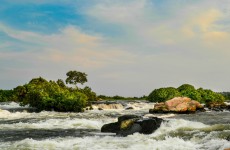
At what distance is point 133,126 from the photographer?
2356 centimetres

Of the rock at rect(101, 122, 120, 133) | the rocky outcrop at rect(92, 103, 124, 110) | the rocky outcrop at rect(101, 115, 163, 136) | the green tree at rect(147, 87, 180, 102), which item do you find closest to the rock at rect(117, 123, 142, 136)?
the rocky outcrop at rect(101, 115, 163, 136)

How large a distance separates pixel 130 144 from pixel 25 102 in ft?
112

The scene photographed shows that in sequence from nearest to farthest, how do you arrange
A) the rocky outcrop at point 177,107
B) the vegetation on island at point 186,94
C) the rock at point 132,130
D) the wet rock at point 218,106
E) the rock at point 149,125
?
the rock at point 132,130 < the rock at point 149,125 < the rocky outcrop at point 177,107 < the wet rock at point 218,106 < the vegetation on island at point 186,94

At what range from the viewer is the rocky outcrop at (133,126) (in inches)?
918

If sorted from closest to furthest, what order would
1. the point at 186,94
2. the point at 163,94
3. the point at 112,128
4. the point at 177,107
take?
the point at 112,128 → the point at 177,107 → the point at 186,94 → the point at 163,94

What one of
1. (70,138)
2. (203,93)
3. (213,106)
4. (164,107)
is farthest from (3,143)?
(203,93)

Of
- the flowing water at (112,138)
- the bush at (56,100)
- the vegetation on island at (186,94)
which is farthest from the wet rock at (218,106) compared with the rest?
the flowing water at (112,138)

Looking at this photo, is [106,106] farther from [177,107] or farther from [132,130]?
[132,130]

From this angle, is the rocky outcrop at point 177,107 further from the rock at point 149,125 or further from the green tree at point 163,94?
the green tree at point 163,94

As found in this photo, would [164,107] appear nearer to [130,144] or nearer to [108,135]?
[108,135]

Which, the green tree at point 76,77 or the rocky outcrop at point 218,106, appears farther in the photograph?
the green tree at point 76,77

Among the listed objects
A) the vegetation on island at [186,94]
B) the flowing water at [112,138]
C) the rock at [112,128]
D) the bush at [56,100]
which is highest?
the vegetation on island at [186,94]

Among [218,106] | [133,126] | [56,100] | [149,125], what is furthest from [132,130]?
[218,106]

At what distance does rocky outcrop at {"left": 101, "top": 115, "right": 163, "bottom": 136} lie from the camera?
23312 mm
